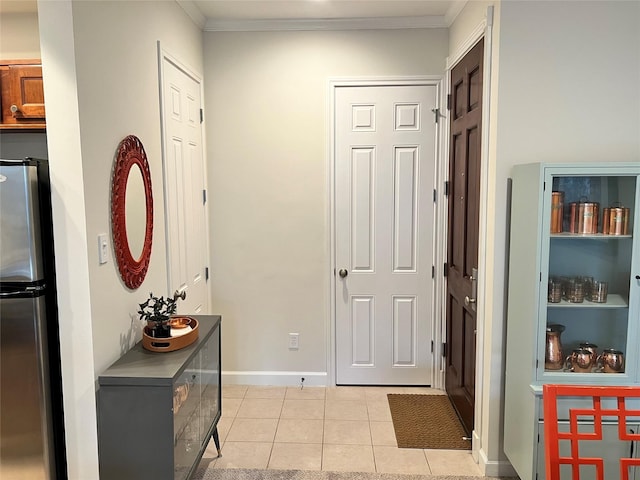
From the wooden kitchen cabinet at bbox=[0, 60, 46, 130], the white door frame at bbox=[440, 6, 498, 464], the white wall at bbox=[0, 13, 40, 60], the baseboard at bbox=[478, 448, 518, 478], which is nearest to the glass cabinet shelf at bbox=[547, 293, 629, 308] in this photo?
the white door frame at bbox=[440, 6, 498, 464]

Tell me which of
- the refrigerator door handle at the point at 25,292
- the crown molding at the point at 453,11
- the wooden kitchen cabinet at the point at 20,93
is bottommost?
the refrigerator door handle at the point at 25,292

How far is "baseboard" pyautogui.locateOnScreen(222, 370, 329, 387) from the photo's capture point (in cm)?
357

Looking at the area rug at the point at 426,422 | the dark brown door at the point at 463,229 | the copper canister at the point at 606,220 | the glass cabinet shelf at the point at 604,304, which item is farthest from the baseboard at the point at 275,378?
the copper canister at the point at 606,220

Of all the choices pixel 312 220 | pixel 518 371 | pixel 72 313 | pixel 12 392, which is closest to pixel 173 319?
pixel 72 313

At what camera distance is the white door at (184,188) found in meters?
2.64

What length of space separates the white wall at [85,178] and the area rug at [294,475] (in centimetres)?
78

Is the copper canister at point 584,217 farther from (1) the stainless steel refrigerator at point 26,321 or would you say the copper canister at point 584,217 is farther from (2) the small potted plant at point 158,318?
(1) the stainless steel refrigerator at point 26,321

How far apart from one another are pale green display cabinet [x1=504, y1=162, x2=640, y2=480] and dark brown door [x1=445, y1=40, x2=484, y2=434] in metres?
0.49

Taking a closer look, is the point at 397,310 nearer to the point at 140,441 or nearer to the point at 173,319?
the point at 173,319

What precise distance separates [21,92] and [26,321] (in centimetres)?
122

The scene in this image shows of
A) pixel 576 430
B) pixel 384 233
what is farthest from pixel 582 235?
pixel 384 233

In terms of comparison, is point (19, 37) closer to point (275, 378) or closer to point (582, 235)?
point (275, 378)

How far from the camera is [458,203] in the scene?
3.06 m

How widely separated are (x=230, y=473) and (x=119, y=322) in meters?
1.09
